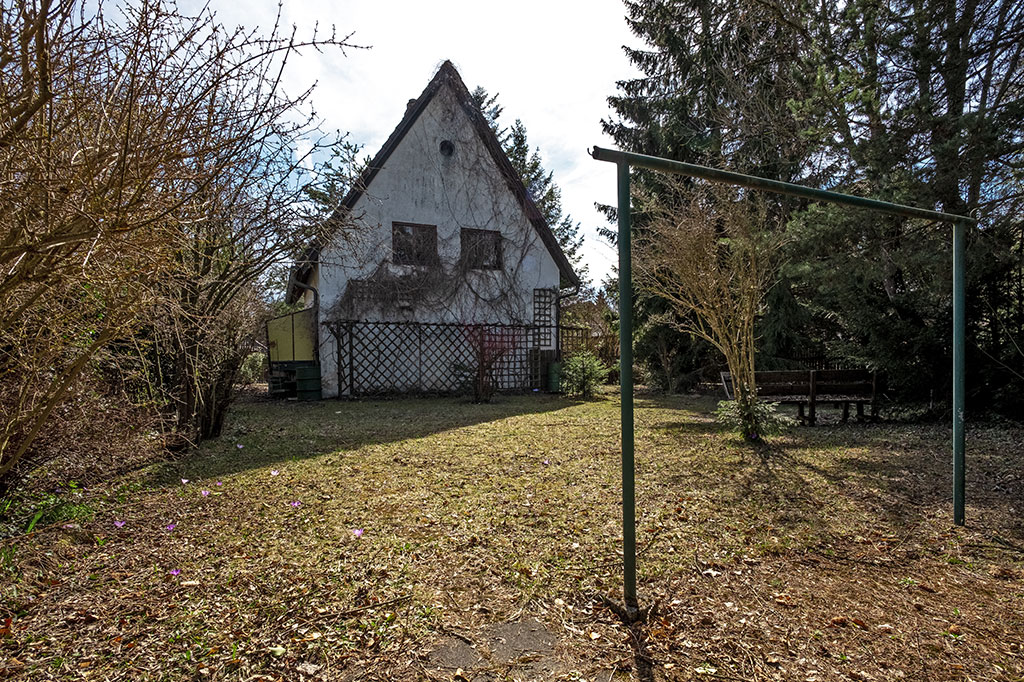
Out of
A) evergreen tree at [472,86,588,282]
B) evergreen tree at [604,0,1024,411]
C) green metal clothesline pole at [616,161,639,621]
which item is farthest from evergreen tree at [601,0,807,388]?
evergreen tree at [472,86,588,282]

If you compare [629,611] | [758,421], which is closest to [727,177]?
[629,611]

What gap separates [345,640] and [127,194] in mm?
2074

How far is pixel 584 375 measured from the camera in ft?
40.6

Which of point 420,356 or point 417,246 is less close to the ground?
point 417,246

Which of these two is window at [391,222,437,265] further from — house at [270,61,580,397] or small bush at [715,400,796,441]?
small bush at [715,400,796,441]

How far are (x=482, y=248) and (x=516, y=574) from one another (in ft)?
38.6

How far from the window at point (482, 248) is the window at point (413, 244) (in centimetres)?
88

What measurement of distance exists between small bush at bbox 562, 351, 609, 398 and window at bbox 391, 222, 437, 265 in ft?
14.4

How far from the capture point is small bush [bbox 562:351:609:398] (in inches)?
487

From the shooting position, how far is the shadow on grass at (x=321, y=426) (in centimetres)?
507

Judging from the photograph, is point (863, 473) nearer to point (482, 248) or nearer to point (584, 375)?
A: point (584, 375)

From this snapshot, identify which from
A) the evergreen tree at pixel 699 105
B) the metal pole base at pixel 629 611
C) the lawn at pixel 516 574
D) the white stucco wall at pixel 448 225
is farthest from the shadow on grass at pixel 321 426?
the metal pole base at pixel 629 611

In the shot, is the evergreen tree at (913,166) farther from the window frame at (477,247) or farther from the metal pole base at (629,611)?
the window frame at (477,247)

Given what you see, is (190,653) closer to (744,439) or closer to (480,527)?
(480,527)
